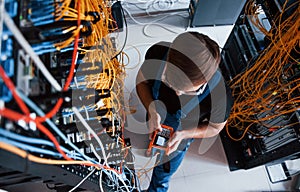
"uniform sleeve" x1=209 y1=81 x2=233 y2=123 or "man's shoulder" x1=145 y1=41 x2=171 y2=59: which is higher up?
"man's shoulder" x1=145 y1=41 x2=171 y2=59

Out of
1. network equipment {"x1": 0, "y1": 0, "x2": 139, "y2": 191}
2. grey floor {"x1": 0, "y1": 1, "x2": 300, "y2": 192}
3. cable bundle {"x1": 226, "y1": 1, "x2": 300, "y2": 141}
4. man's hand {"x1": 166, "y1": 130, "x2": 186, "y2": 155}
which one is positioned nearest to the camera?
network equipment {"x1": 0, "y1": 0, "x2": 139, "y2": 191}

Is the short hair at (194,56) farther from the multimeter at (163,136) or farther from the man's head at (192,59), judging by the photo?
the multimeter at (163,136)

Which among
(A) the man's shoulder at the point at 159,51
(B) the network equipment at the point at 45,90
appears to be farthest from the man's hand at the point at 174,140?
(B) the network equipment at the point at 45,90

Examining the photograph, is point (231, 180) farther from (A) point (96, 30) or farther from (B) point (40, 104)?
(B) point (40, 104)

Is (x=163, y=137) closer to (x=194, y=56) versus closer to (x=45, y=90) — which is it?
(x=194, y=56)

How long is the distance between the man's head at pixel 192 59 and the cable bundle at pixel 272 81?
42 centimetres

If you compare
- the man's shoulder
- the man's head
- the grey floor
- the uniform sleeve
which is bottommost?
the grey floor

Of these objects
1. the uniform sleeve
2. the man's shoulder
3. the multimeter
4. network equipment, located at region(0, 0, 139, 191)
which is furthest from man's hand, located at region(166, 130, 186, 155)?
network equipment, located at region(0, 0, 139, 191)

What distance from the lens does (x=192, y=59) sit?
3.46 feet

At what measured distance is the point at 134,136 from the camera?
6.73 feet

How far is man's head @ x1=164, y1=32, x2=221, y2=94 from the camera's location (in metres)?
1.06

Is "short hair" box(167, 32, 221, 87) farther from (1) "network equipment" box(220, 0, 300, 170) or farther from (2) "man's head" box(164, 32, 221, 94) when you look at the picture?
(1) "network equipment" box(220, 0, 300, 170)

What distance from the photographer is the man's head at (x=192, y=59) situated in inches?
41.6

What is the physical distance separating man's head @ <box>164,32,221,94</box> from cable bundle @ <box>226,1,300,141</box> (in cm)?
42
